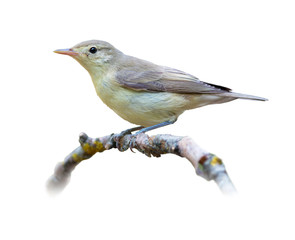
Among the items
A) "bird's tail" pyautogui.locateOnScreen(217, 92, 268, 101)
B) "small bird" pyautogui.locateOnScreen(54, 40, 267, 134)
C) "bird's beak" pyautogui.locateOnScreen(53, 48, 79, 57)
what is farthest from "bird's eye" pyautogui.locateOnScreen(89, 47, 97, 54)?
"bird's tail" pyautogui.locateOnScreen(217, 92, 268, 101)

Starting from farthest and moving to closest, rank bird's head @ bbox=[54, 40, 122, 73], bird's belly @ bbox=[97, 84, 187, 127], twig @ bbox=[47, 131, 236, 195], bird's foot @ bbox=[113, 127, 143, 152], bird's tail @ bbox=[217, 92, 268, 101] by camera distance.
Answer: bird's head @ bbox=[54, 40, 122, 73], bird's foot @ bbox=[113, 127, 143, 152], bird's belly @ bbox=[97, 84, 187, 127], bird's tail @ bbox=[217, 92, 268, 101], twig @ bbox=[47, 131, 236, 195]

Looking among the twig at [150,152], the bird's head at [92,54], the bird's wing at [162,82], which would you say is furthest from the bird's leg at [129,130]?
the bird's head at [92,54]

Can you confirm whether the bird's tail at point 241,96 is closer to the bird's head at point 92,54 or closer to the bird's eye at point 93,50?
the bird's head at point 92,54

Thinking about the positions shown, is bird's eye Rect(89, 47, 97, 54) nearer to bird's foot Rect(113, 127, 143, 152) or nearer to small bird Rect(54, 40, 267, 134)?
Result: small bird Rect(54, 40, 267, 134)

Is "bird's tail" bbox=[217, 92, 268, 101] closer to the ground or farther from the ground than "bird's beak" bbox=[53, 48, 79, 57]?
closer to the ground

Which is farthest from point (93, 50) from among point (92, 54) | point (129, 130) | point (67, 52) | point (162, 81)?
point (129, 130)

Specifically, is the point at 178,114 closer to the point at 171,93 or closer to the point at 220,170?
the point at 171,93

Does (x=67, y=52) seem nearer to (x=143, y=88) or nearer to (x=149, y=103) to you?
(x=143, y=88)
